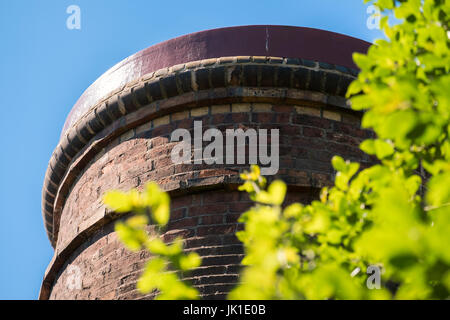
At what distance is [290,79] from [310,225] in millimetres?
3359

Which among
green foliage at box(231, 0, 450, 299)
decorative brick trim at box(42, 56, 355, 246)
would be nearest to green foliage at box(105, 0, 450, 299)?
green foliage at box(231, 0, 450, 299)

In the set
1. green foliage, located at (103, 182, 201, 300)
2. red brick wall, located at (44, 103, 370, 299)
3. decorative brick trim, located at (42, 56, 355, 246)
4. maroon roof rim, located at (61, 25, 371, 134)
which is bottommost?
green foliage, located at (103, 182, 201, 300)

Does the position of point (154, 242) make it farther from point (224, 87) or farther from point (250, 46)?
point (250, 46)

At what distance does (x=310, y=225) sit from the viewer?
1837 mm

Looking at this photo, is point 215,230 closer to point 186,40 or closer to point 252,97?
point 252,97

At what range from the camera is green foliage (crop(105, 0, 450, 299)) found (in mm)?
1257

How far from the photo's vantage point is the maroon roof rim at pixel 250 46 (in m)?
5.27

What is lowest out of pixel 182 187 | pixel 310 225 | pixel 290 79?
pixel 310 225

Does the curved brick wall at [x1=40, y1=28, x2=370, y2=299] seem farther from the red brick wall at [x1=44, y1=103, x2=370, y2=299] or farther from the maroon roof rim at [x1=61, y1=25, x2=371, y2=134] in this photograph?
the maroon roof rim at [x1=61, y1=25, x2=371, y2=134]

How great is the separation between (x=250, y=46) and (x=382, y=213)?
4.20m

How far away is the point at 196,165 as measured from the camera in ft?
15.7

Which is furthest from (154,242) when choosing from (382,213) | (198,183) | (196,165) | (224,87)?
(224,87)

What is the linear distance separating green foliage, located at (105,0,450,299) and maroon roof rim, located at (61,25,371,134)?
8.59 feet
